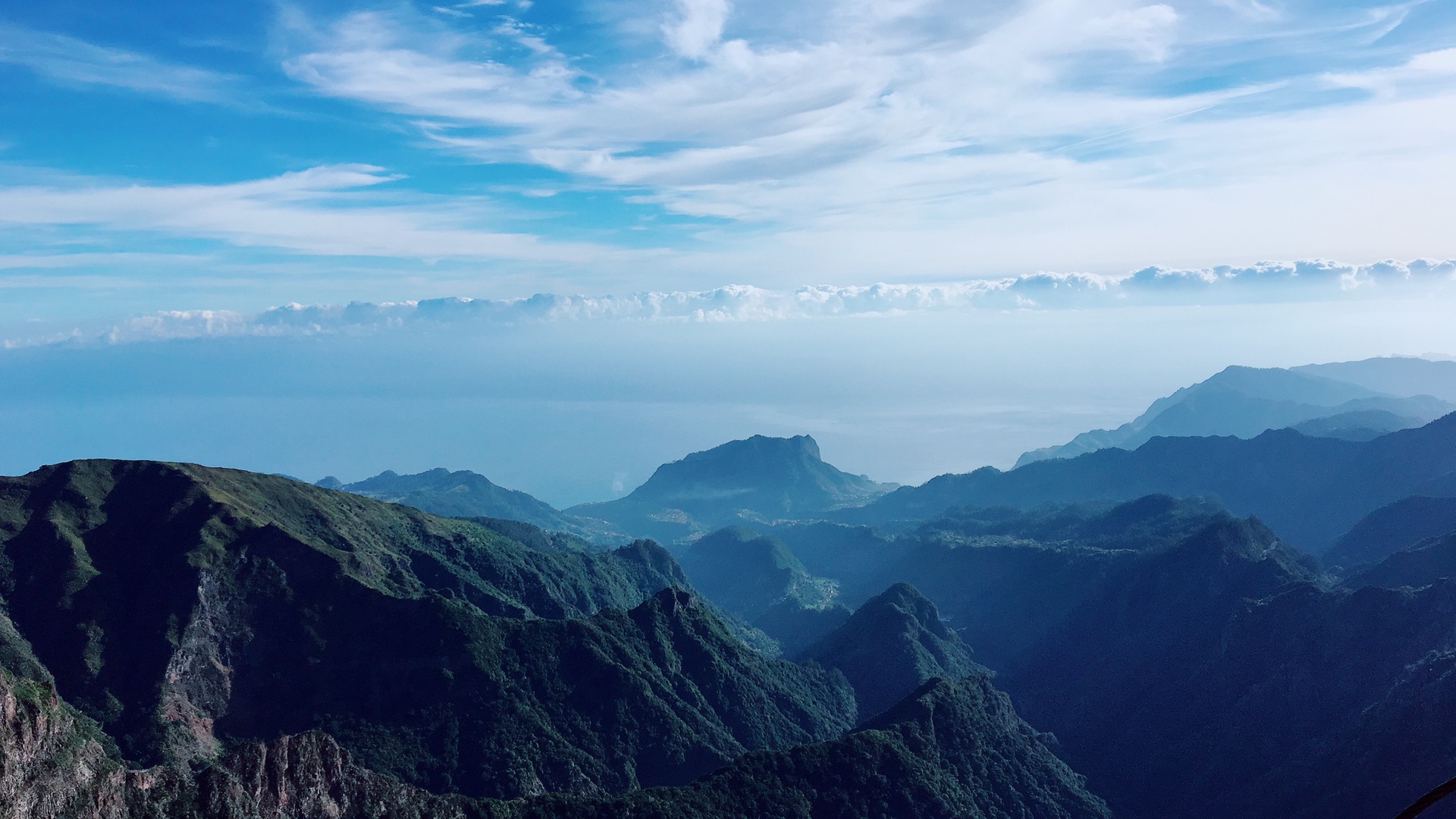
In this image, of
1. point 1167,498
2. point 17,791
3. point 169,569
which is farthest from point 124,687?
point 1167,498

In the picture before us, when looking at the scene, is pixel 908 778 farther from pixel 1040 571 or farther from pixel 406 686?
pixel 1040 571

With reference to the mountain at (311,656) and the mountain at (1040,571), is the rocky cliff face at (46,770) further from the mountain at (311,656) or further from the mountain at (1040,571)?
the mountain at (1040,571)

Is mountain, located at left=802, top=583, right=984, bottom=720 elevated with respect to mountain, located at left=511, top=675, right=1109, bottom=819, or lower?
lower

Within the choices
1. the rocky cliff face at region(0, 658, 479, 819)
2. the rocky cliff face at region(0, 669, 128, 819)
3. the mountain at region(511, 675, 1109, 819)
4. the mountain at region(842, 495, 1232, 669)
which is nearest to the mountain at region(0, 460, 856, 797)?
the mountain at region(511, 675, 1109, 819)

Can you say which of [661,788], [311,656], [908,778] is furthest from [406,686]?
[908,778]

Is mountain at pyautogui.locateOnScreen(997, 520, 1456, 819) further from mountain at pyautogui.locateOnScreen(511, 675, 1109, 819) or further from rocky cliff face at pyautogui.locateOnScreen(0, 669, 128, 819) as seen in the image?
rocky cliff face at pyautogui.locateOnScreen(0, 669, 128, 819)

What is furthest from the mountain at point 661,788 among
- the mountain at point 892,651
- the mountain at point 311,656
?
the mountain at point 892,651

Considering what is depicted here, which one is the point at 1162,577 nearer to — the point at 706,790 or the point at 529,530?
the point at 706,790
